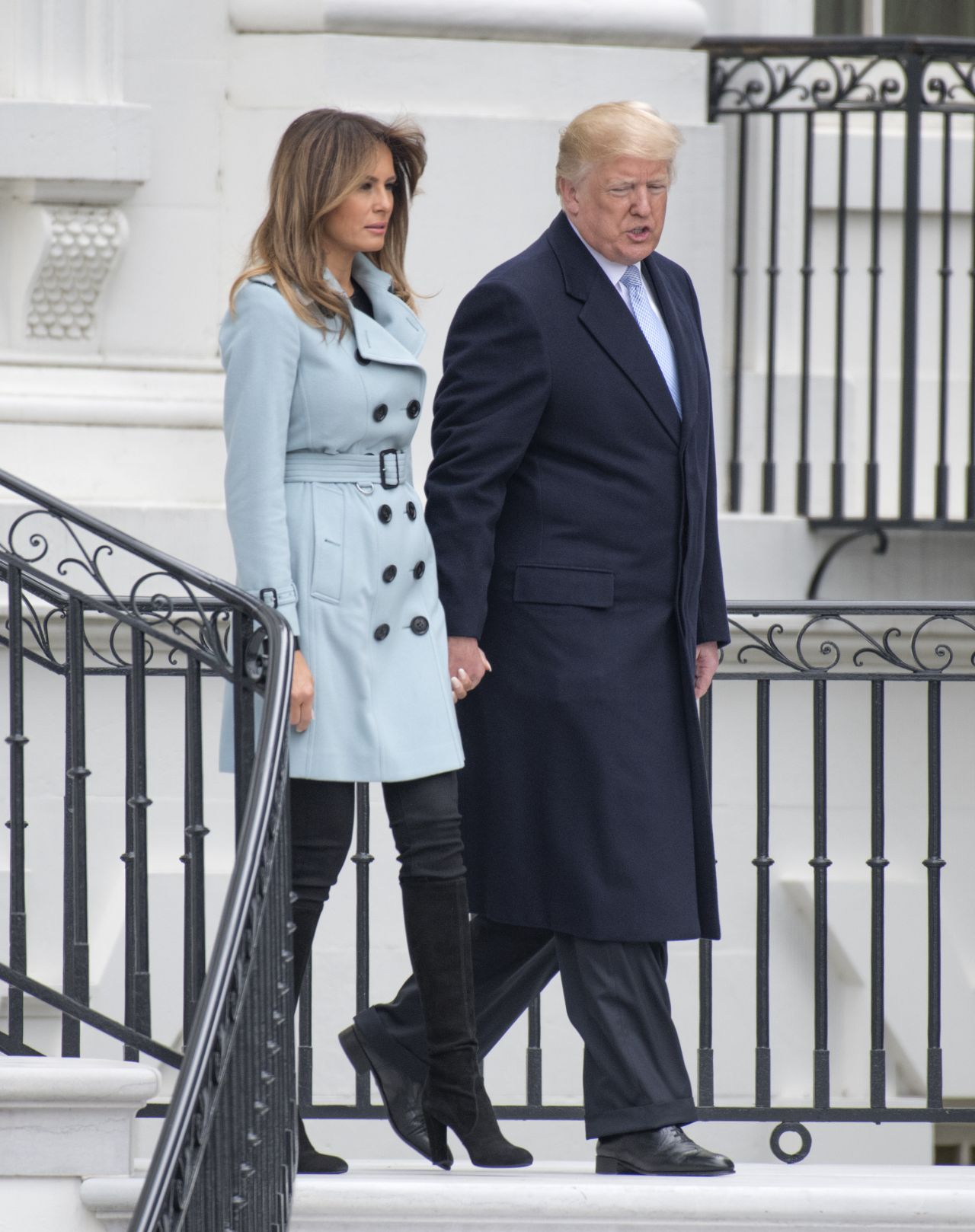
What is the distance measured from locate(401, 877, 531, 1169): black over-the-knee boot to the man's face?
1.20 metres

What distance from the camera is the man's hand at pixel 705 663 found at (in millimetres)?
3965

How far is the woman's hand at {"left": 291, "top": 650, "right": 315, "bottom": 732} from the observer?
11.4 ft

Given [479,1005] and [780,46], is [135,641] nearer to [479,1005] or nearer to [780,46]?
[479,1005]

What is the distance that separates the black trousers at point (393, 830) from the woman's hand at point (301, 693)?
14 centimetres

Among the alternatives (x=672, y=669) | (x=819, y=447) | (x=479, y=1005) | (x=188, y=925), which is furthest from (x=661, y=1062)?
(x=819, y=447)

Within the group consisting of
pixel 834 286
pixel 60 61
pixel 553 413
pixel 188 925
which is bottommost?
pixel 188 925

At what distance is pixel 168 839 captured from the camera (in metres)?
5.96

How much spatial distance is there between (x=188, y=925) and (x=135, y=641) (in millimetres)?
631

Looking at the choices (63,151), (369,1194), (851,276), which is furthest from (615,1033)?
(851,276)

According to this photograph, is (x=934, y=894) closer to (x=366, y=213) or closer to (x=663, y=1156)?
(x=663, y=1156)

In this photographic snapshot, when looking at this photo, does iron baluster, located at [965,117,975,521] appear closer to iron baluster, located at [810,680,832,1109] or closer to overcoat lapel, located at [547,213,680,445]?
iron baluster, located at [810,680,832,1109]

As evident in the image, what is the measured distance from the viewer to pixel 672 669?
3.79 m

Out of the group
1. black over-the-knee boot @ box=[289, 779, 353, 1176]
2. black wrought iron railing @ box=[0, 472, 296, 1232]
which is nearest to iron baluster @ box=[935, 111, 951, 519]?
black wrought iron railing @ box=[0, 472, 296, 1232]

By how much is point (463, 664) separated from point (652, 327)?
2.44 ft
